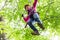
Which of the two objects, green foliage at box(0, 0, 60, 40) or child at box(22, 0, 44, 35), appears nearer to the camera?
child at box(22, 0, 44, 35)

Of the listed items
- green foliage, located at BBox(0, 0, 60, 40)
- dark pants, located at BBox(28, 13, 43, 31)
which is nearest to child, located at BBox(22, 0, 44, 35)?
dark pants, located at BBox(28, 13, 43, 31)

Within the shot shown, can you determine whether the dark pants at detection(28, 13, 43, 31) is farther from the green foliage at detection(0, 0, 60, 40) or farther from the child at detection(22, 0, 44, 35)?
the green foliage at detection(0, 0, 60, 40)

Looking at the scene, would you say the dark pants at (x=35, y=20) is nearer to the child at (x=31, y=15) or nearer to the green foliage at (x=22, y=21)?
the child at (x=31, y=15)

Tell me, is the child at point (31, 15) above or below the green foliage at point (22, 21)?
above

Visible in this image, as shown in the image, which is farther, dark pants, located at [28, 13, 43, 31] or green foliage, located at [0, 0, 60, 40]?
green foliage, located at [0, 0, 60, 40]

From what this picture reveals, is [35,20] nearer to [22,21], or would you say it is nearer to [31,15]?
[31,15]

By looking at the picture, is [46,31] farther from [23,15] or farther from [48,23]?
[23,15]

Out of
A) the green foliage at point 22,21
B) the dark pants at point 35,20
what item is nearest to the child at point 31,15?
the dark pants at point 35,20

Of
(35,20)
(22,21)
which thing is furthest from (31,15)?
(22,21)

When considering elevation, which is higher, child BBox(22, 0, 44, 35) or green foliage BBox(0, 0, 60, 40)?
child BBox(22, 0, 44, 35)

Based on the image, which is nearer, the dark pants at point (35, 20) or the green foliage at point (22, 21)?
the dark pants at point (35, 20)

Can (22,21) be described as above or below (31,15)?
below

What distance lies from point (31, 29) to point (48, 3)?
0.38m

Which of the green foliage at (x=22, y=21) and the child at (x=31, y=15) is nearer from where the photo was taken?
the child at (x=31, y=15)
